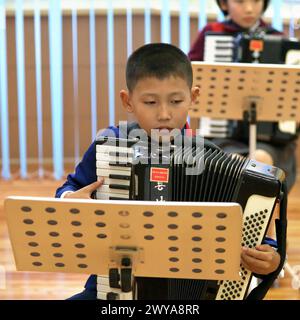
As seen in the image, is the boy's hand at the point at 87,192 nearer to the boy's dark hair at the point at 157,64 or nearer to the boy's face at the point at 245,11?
the boy's dark hair at the point at 157,64

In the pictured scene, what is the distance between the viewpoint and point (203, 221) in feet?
4.68

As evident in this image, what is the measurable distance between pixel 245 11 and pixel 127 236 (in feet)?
7.05

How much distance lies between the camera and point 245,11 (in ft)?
11.1

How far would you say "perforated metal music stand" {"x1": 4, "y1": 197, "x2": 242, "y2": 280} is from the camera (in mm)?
1421

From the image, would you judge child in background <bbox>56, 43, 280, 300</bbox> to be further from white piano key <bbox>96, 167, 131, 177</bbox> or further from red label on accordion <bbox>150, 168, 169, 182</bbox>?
red label on accordion <bbox>150, 168, 169, 182</bbox>

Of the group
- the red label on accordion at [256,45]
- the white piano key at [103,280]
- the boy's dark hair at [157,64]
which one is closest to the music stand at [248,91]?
the red label on accordion at [256,45]

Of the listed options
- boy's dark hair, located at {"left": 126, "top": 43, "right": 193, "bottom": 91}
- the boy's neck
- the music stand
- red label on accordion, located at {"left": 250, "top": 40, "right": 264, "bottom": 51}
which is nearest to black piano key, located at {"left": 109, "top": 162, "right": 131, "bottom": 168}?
boy's dark hair, located at {"left": 126, "top": 43, "right": 193, "bottom": 91}

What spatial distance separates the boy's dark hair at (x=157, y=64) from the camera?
6.04 ft

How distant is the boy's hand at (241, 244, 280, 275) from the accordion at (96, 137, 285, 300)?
0.06 feet

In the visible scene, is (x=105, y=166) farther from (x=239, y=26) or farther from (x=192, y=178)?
(x=239, y=26)

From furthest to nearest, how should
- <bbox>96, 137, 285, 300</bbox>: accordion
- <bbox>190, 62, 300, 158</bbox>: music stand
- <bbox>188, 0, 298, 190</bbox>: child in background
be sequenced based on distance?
<bbox>188, 0, 298, 190</bbox>: child in background < <bbox>190, 62, 300, 158</bbox>: music stand < <bbox>96, 137, 285, 300</bbox>: accordion

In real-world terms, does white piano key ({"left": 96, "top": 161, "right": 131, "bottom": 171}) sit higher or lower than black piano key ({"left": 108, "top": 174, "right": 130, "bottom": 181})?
higher

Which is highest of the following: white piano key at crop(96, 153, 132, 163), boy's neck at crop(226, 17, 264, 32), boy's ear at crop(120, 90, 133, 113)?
boy's neck at crop(226, 17, 264, 32)

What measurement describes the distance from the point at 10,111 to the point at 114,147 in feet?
11.3
